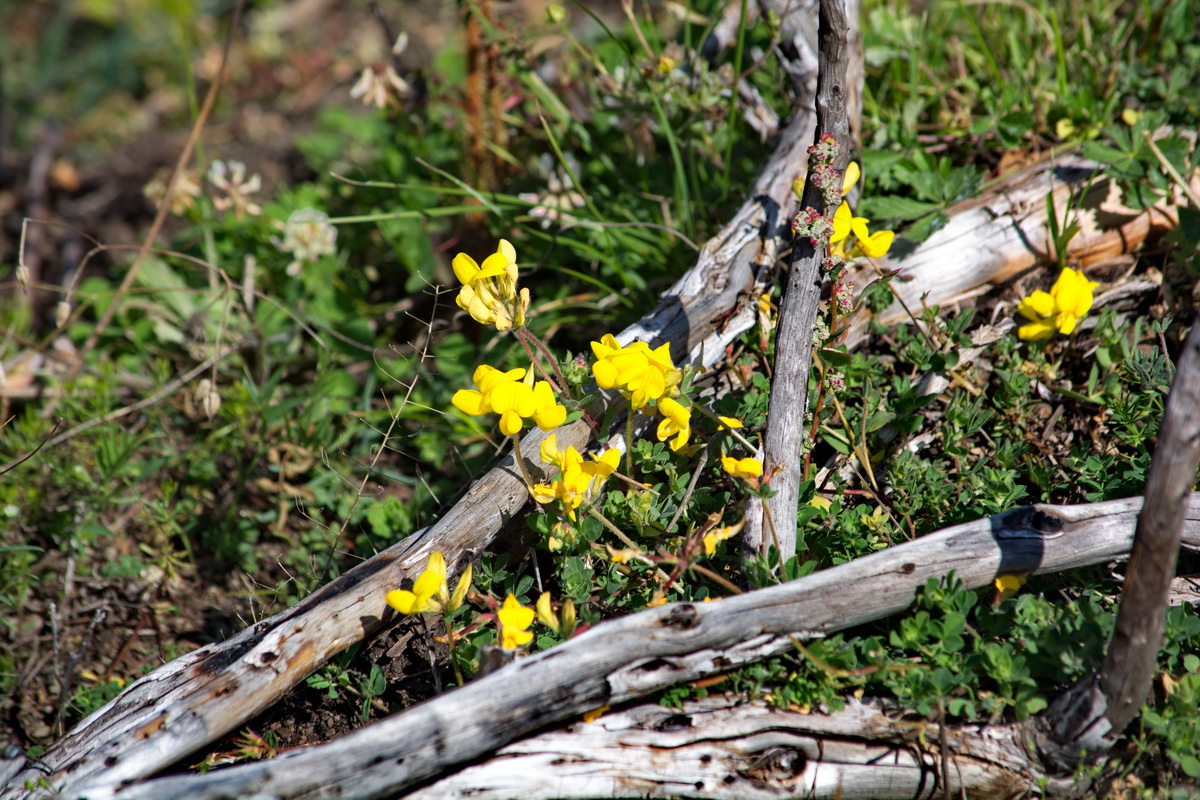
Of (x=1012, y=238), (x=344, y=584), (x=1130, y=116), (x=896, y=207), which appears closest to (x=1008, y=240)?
(x=1012, y=238)

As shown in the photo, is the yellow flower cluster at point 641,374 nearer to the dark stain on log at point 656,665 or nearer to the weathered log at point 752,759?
the dark stain on log at point 656,665

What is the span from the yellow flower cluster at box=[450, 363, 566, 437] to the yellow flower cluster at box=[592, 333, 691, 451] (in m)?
0.13

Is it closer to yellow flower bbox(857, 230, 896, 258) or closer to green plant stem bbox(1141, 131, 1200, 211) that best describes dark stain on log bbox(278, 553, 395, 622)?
yellow flower bbox(857, 230, 896, 258)

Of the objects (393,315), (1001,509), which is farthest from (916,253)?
(393,315)

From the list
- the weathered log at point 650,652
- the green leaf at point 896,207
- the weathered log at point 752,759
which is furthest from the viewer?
the green leaf at point 896,207

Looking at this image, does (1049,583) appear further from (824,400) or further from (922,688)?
(824,400)

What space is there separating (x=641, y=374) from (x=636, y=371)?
0.02m

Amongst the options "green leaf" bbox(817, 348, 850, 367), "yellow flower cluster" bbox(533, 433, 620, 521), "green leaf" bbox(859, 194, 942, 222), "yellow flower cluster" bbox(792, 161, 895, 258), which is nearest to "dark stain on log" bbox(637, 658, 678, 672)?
"yellow flower cluster" bbox(533, 433, 620, 521)

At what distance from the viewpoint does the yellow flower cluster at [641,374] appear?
1.80 m

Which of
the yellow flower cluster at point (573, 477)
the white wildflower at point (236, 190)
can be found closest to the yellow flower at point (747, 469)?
the yellow flower cluster at point (573, 477)

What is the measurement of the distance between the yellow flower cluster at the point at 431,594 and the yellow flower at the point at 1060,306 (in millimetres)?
1511

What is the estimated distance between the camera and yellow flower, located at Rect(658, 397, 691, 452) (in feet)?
6.23

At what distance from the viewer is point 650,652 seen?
5.59 feet

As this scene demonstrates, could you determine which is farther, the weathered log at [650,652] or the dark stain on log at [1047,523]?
the dark stain on log at [1047,523]
